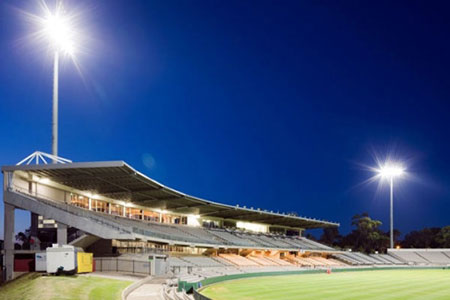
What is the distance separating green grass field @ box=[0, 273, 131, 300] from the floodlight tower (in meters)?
15.7

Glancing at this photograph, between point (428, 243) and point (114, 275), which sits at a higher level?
point (114, 275)

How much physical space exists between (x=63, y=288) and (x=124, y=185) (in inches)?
761

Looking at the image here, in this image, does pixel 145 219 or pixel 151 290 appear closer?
pixel 151 290

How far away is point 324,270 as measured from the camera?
213ft

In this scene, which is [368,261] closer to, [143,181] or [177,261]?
[177,261]

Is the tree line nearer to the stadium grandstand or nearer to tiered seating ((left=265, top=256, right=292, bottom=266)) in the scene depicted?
the stadium grandstand

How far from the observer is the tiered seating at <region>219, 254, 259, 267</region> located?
198 feet

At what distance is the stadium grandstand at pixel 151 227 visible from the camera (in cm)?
3762

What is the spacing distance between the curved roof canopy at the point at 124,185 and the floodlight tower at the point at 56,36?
5.15 meters

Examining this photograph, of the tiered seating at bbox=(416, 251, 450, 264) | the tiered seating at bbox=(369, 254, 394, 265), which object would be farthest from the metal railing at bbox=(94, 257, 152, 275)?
the tiered seating at bbox=(416, 251, 450, 264)

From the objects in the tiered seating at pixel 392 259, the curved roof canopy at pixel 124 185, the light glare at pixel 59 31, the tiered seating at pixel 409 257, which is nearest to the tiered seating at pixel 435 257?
the tiered seating at pixel 409 257

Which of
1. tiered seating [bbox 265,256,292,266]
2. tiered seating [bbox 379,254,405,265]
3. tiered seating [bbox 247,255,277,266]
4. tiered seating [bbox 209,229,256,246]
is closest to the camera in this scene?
tiered seating [bbox 209,229,256,246]

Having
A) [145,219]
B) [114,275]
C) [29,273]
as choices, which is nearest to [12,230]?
[29,273]

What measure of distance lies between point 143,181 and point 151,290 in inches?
588
